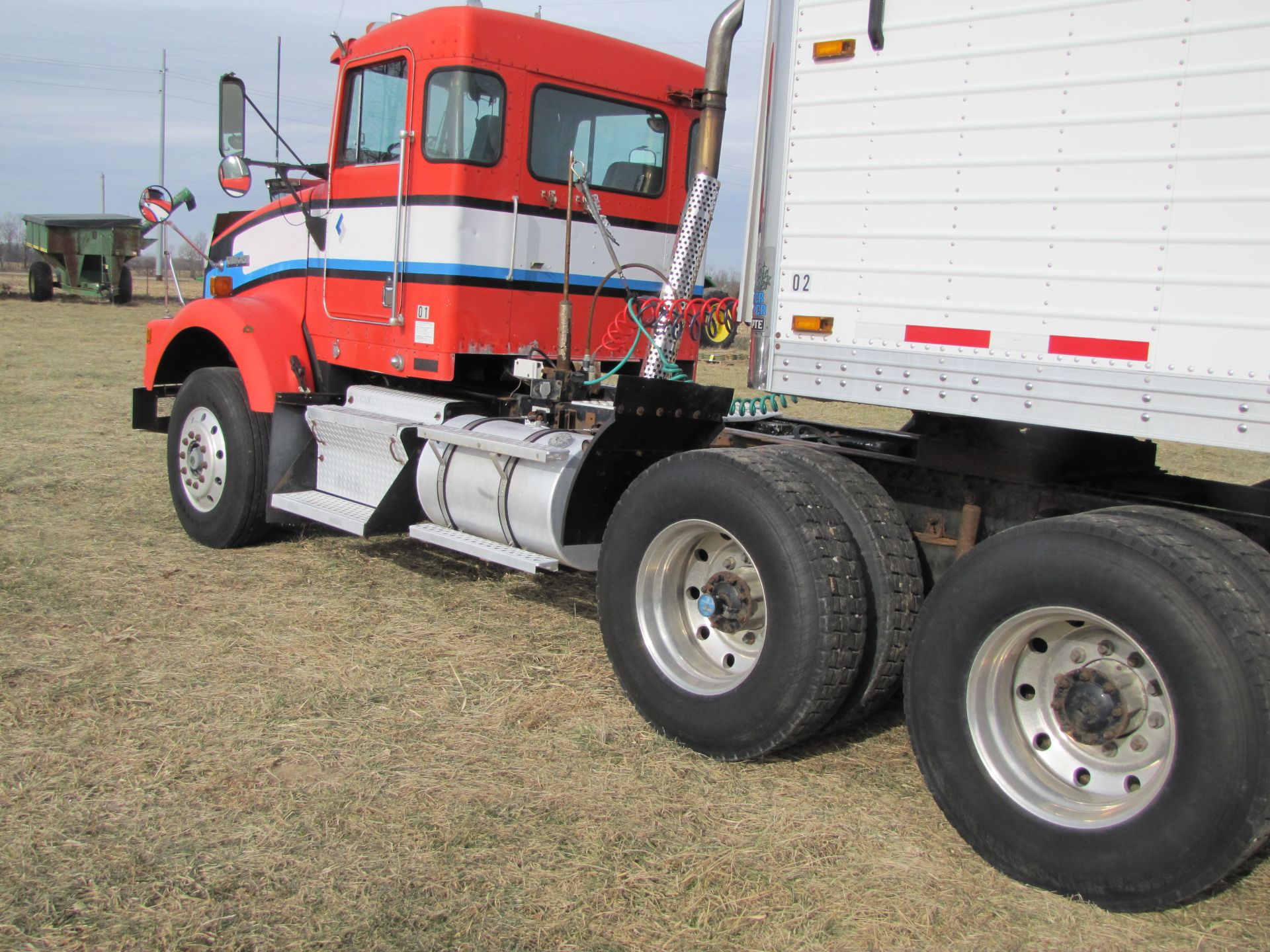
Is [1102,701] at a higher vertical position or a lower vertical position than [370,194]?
lower

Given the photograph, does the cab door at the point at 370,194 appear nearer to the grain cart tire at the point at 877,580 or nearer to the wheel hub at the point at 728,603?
the wheel hub at the point at 728,603

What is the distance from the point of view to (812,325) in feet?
12.5

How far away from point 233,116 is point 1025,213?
486cm

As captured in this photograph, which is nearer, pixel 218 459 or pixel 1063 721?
pixel 1063 721

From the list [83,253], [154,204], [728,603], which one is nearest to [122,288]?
[83,253]

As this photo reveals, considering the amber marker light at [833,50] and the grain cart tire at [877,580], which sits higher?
the amber marker light at [833,50]

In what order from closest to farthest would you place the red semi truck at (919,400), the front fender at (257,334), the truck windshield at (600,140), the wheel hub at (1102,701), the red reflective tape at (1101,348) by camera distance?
the red semi truck at (919,400)
the red reflective tape at (1101,348)
the wheel hub at (1102,701)
the truck windshield at (600,140)
the front fender at (257,334)

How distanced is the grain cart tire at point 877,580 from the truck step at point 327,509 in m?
2.88

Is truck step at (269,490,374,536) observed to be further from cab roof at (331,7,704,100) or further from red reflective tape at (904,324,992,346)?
red reflective tape at (904,324,992,346)

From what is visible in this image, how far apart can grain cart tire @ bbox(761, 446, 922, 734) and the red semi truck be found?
0.01m

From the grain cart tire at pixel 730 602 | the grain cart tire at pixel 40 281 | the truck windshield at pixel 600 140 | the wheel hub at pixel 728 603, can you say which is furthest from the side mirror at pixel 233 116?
the grain cart tire at pixel 40 281

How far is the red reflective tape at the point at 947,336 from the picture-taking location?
337cm

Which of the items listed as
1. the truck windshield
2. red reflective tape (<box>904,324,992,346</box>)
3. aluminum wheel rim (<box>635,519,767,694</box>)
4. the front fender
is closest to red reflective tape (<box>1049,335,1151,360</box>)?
red reflective tape (<box>904,324,992,346</box>)

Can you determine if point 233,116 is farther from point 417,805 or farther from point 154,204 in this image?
point 417,805
